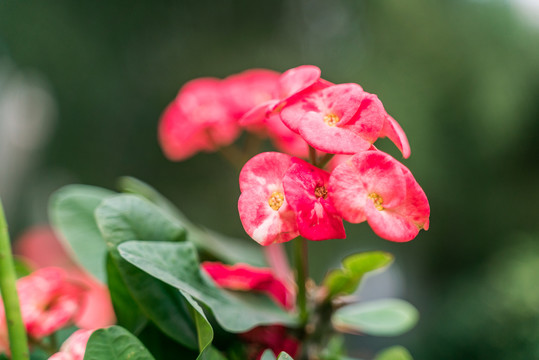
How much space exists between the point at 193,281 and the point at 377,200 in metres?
0.15

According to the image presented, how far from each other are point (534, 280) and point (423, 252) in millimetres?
1580

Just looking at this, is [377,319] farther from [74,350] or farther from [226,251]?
[74,350]

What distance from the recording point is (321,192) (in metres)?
0.26

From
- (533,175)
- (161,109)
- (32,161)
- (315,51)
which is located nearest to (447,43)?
(315,51)

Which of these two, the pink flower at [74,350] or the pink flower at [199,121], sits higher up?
the pink flower at [199,121]

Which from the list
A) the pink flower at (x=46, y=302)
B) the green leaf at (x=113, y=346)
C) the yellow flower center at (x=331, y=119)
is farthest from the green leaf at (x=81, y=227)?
the yellow flower center at (x=331, y=119)

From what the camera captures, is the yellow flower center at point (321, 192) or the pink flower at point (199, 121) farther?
the pink flower at point (199, 121)

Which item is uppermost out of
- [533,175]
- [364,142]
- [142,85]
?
[364,142]

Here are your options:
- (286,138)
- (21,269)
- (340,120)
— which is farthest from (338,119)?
(21,269)

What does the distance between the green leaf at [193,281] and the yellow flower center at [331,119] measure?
14 centimetres

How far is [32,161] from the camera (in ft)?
9.80

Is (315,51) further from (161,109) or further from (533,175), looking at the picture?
(533,175)

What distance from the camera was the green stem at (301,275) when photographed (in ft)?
1.12

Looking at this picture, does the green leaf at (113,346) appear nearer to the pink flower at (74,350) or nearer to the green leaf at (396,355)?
the pink flower at (74,350)
